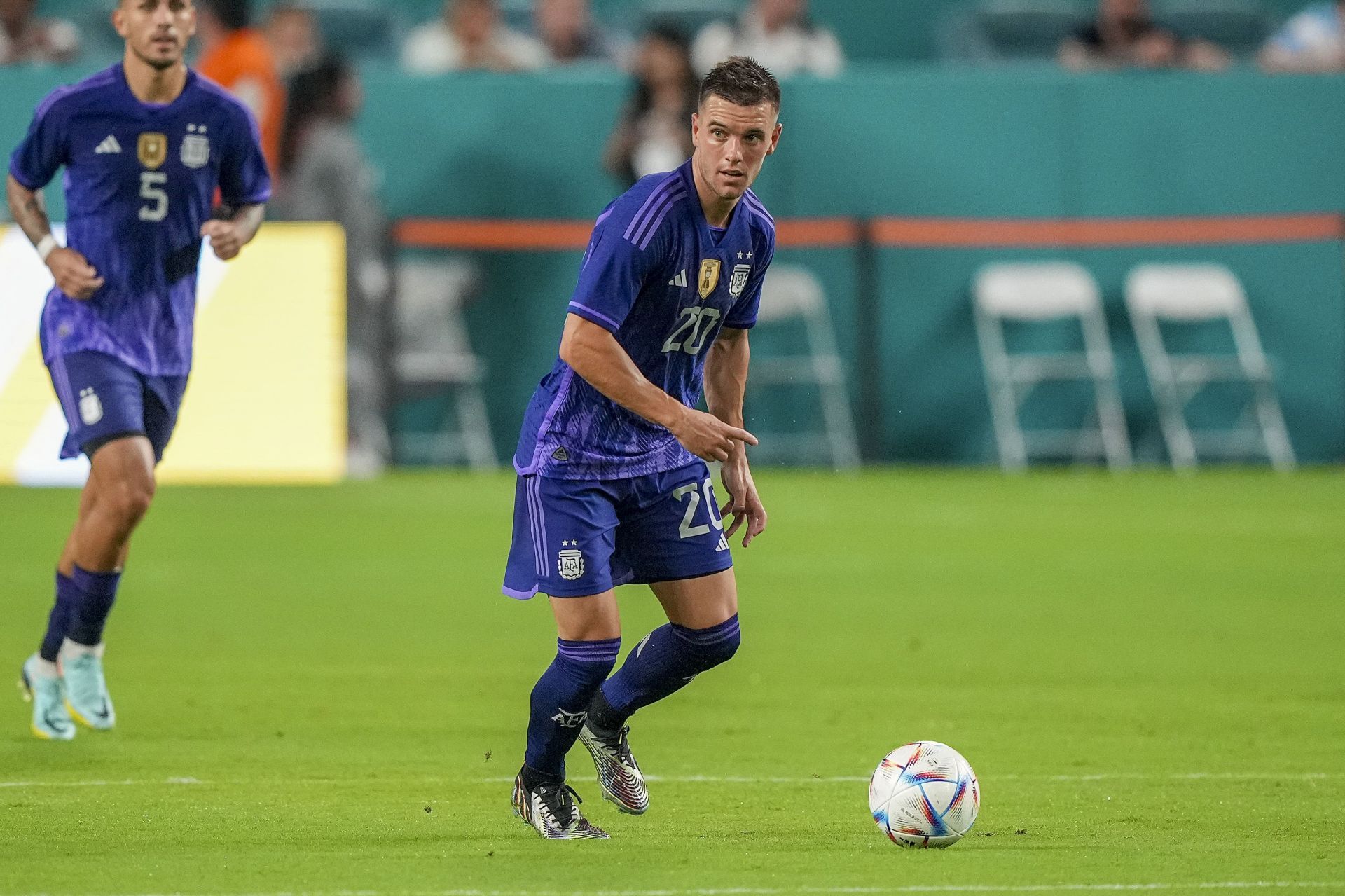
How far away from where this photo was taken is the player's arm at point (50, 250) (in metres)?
Answer: 7.90

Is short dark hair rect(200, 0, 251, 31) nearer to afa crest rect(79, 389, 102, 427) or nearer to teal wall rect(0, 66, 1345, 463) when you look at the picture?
teal wall rect(0, 66, 1345, 463)

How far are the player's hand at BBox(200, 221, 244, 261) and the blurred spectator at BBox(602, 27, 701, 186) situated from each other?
8.63 metres

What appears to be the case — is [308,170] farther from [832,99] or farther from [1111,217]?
[1111,217]

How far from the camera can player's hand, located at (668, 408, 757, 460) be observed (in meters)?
5.75

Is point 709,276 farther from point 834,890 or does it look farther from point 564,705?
point 834,890

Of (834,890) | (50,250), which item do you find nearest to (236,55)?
(50,250)

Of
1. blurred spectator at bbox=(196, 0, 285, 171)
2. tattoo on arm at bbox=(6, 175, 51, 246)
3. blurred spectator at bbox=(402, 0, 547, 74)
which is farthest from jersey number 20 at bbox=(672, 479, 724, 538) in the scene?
blurred spectator at bbox=(402, 0, 547, 74)

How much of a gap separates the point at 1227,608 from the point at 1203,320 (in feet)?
25.0

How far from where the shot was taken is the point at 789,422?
1830 cm

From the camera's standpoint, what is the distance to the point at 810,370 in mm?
18234

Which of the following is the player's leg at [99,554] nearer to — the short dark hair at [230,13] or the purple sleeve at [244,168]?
the purple sleeve at [244,168]

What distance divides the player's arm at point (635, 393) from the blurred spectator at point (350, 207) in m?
10.8

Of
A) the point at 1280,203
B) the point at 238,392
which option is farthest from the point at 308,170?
the point at 1280,203

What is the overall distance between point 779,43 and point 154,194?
1075cm
